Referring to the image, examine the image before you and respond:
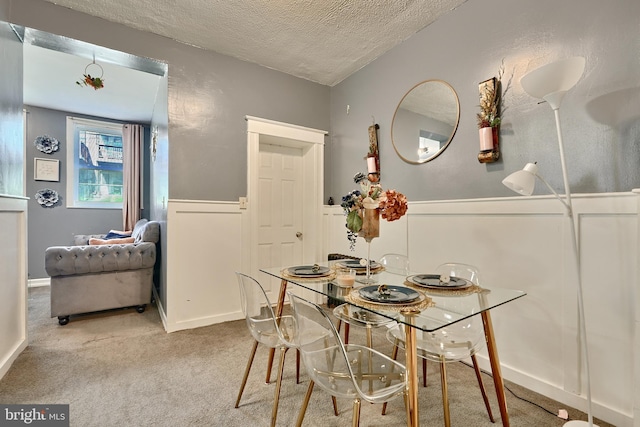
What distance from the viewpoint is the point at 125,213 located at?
4980 millimetres

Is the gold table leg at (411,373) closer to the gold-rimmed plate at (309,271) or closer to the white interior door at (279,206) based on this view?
the gold-rimmed plate at (309,271)

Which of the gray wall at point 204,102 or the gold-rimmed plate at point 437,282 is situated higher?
the gray wall at point 204,102

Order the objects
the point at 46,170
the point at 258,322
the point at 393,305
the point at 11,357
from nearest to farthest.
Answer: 1. the point at 393,305
2. the point at 258,322
3. the point at 11,357
4. the point at 46,170

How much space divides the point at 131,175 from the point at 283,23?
400 cm

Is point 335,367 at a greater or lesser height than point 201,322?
greater

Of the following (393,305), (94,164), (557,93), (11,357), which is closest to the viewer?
(393,305)

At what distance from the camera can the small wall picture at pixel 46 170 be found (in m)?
4.46

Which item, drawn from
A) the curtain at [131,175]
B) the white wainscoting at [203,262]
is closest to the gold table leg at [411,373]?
the white wainscoting at [203,262]

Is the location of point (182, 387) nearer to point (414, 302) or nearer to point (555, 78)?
point (414, 302)

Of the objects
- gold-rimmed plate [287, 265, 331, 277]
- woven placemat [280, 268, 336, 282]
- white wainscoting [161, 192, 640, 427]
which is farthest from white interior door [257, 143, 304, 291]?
woven placemat [280, 268, 336, 282]

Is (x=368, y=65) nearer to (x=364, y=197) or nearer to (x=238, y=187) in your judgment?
(x=238, y=187)

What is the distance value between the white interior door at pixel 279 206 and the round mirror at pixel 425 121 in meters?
1.42

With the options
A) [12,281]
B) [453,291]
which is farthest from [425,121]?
[12,281]

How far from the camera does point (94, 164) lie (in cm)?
496
